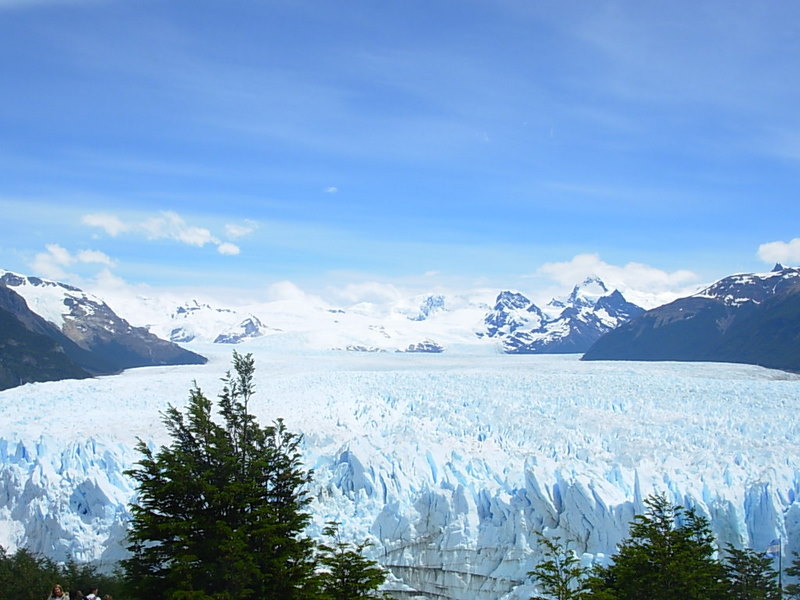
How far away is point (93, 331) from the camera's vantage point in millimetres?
138375

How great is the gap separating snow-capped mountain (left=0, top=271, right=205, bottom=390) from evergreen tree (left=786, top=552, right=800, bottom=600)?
366 feet

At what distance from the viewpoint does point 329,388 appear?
4328 cm

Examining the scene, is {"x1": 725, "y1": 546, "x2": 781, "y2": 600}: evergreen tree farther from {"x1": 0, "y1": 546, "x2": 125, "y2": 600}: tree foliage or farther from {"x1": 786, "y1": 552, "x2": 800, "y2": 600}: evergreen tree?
{"x1": 0, "y1": 546, "x2": 125, "y2": 600}: tree foliage

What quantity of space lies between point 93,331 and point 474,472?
412 feet

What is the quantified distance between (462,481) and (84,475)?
563 inches

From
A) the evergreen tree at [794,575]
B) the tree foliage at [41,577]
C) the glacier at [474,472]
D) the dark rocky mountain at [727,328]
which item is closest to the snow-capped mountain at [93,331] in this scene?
the dark rocky mountain at [727,328]

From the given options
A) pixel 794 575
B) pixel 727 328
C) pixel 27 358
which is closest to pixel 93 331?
pixel 27 358

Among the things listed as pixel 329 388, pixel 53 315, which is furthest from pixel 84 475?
pixel 53 315

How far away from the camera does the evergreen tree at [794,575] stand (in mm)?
19972

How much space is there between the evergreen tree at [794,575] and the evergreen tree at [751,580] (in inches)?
13.4

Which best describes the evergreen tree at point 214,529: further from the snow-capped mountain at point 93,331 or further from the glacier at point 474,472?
the snow-capped mountain at point 93,331

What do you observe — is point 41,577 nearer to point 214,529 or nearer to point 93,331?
point 214,529

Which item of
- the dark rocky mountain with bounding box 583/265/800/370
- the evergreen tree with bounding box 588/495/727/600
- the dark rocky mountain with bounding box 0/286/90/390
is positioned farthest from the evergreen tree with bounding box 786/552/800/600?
the dark rocky mountain with bounding box 583/265/800/370

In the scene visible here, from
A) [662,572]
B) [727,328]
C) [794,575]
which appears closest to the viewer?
[662,572]
